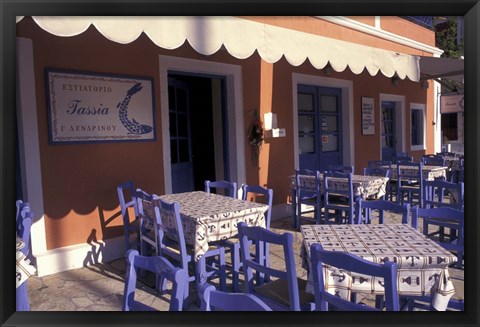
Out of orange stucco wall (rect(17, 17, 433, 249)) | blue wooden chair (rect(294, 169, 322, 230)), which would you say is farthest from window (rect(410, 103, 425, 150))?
orange stucco wall (rect(17, 17, 433, 249))

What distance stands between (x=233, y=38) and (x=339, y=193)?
2.88 meters

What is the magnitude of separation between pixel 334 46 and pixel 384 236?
2.82 meters

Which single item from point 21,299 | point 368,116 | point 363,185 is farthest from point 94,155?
point 368,116

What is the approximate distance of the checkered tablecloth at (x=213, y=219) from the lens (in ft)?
11.5

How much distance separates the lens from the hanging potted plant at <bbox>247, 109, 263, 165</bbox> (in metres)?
6.62

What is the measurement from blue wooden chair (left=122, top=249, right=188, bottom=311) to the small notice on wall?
7899 mm

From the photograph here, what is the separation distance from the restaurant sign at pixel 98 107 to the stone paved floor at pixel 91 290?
5.17 feet

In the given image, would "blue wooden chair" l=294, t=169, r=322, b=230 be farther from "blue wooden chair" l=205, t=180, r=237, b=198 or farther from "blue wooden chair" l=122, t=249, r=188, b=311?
"blue wooden chair" l=122, t=249, r=188, b=311

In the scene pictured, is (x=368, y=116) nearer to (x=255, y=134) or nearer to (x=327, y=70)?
(x=327, y=70)

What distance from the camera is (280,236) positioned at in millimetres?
2402

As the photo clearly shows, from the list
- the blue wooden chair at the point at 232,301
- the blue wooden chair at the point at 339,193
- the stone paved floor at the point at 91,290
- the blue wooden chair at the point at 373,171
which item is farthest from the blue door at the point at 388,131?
the blue wooden chair at the point at 232,301

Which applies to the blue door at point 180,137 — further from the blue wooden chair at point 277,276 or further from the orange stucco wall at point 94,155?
the blue wooden chair at point 277,276
